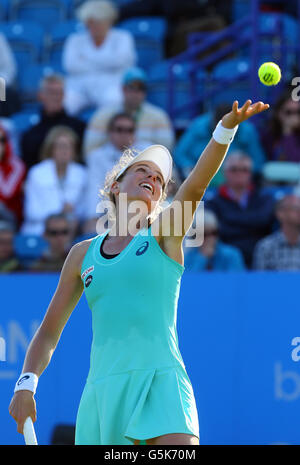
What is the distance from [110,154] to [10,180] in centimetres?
99

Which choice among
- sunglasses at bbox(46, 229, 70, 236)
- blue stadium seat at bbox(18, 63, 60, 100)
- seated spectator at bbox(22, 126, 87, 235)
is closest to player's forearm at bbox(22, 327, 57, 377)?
sunglasses at bbox(46, 229, 70, 236)

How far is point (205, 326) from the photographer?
6.72 metres

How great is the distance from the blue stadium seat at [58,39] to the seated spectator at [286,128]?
3613 millimetres

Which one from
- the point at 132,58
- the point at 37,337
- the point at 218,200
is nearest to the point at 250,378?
the point at 218,200

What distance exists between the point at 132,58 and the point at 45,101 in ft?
4.32

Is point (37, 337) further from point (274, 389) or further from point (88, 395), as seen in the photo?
point (274, 389)

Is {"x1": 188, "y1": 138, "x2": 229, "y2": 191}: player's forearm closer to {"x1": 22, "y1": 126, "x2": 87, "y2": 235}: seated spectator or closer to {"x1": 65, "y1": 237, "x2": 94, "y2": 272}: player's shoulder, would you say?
{"x1": 65, "y1": 237, "x2": 94, "y2": 272}: player's shoulder

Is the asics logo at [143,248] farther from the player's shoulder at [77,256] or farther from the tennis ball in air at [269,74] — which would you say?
the tennis ball in air at [269,74]

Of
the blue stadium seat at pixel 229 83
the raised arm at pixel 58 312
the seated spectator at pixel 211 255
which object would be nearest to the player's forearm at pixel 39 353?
the raised arm at pixel 58 312

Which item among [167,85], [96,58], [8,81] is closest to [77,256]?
[167,85]

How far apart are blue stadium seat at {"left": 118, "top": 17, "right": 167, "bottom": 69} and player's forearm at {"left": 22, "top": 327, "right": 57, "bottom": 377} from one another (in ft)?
23.2

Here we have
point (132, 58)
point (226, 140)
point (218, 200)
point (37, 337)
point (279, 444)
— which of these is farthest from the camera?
point (132, 58)

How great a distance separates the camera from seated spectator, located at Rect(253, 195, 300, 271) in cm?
751

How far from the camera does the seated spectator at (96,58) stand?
10.3 meters
